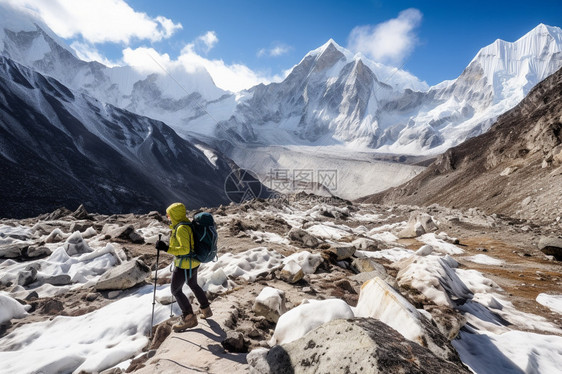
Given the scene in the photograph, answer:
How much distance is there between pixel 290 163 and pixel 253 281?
441 feet

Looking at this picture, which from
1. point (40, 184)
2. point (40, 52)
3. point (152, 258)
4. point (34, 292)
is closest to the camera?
point (34, 292)

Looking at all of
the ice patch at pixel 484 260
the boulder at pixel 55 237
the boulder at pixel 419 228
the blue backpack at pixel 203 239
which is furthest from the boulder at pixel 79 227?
the boulder at pixel 419 228

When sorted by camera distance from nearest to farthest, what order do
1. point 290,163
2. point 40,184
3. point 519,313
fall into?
point 519,313 < point 40,184 < point 290,163

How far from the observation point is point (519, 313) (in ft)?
17.9

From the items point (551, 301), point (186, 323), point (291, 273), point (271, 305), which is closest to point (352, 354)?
point (271, 305)

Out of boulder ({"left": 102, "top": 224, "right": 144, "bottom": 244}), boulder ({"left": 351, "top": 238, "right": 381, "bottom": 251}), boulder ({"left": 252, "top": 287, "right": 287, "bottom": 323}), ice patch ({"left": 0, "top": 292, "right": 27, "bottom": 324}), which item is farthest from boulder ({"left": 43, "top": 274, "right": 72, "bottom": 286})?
boulder ({"left": 351, "top": 238, "right": 381, "bottom": 251})

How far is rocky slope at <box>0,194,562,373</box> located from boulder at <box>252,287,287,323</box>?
2cm

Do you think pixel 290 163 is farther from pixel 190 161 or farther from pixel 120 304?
pixel 120 304

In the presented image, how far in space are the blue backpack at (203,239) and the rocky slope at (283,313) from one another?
0.96 m

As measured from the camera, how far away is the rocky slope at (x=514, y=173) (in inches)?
743

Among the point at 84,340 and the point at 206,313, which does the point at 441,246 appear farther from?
the point at 84,340

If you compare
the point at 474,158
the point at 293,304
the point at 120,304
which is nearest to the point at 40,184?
the point at 120,304

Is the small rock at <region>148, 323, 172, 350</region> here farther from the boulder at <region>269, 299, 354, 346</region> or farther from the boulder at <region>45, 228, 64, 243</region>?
the boulder at <region>45, 228, 64, 243</region>

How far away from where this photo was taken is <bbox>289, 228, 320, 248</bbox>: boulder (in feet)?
35.0
